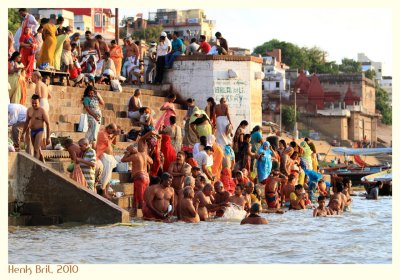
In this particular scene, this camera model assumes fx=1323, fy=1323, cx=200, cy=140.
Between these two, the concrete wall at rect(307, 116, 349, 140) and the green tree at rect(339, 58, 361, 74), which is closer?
the concrete wall at rect(307, 116, 349, 140)

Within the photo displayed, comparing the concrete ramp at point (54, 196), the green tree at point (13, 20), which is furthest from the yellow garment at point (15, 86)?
the green tree at point (13, 20)

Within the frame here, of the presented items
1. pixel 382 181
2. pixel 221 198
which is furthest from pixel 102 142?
pixel 382 181

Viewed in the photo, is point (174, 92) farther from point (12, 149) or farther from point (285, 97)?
point (285, 97)

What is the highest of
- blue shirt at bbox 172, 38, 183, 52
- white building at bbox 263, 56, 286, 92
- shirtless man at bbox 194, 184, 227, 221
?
white building at bbox 263, 56, 286, 92

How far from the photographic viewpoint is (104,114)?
890 inches

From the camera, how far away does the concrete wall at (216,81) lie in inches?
1048

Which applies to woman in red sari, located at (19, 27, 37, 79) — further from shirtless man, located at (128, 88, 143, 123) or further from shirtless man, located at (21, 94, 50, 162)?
Result: shirtless man, located at (21, 94, 50, 162)

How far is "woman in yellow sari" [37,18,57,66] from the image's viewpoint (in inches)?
889

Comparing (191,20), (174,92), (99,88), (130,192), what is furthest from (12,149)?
(191,20)

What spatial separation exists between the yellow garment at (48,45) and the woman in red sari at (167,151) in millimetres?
2716

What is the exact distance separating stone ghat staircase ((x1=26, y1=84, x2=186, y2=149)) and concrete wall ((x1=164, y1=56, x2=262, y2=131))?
0.98 metres

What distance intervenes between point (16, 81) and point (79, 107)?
2563 millimetres

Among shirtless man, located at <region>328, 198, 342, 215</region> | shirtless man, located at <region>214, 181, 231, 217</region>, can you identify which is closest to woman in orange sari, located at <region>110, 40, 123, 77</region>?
shirtless man, located at <region>328, 198, 342, 215</region>

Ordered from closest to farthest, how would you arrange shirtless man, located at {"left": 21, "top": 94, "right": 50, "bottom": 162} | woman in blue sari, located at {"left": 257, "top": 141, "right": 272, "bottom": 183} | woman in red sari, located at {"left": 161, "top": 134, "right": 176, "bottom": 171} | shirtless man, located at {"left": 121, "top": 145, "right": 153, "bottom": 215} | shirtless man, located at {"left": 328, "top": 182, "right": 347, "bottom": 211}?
shirtless man, located at {"left": 21, "top": 94, "right": 50, "bottom": 162}, shirtless man, located at {"left": 121, "top": 145, "right": 153, "bottom": 215}, woman in red sari, located at {"left": 161, "top": 134, "right": 176, "bottom": 171}, shirtless man, located at {"left": 328, "top": 182, "right": 347, "bottom": 211}, woman in blue sari, located at {"left": 257, "top": 141, "right": 272, "bottom": 183}
